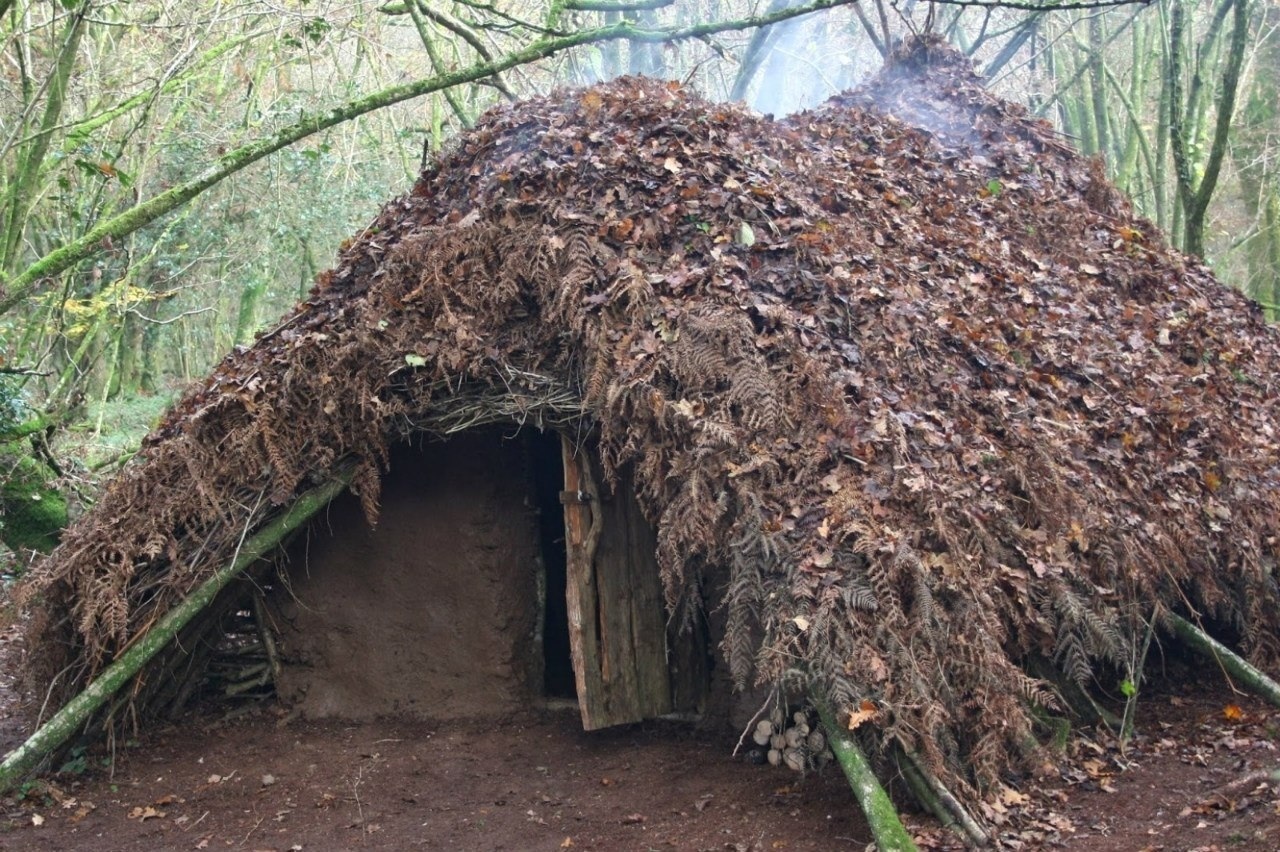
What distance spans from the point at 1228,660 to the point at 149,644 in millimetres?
6156

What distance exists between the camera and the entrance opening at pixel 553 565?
816 cm

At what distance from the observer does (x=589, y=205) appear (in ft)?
23.1

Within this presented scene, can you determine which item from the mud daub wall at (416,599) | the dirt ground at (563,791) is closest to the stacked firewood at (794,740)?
the dirt ground at (563,791)

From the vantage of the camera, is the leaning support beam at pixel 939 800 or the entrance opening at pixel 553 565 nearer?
the leaning support beam at pixel 939 800

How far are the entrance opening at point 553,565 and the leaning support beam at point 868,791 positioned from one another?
3.19 meters

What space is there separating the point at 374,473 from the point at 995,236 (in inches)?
205

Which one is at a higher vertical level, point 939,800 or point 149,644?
point 149,644

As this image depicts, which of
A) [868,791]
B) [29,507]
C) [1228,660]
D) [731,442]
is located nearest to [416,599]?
[731,442]

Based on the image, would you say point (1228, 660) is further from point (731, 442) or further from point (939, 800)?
point (731, 442)

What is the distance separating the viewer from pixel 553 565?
8.42 meters

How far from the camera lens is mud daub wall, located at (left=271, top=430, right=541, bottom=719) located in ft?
24.1

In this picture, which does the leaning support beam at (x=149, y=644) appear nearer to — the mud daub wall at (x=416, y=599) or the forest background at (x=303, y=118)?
the mud daub wall at (x=416, y=599)

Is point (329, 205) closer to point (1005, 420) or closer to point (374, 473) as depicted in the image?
point (374, 473)

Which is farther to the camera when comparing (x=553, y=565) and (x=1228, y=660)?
(x=553, y=565)
